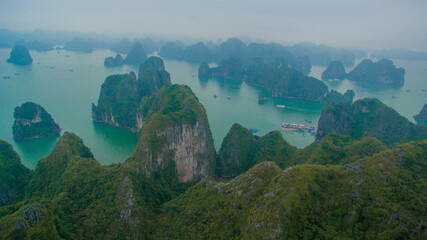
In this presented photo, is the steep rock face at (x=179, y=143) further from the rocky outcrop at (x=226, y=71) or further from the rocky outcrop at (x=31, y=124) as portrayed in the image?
the rocky outcrop at (x=226, y=71)

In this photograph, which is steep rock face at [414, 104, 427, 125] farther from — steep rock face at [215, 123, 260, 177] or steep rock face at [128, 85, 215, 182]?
steep rock face at [128, 85, 215, 182]

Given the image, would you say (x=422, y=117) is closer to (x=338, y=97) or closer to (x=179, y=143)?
(x=338, y=97)

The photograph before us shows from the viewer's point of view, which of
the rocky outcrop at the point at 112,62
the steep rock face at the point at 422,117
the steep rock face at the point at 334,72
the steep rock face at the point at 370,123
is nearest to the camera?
the steep rock face at the point at 370,123

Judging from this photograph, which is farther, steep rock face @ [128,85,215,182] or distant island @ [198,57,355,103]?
distant island @ [198,57,355,103]

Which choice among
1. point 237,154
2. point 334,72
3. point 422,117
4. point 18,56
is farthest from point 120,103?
point 334,72

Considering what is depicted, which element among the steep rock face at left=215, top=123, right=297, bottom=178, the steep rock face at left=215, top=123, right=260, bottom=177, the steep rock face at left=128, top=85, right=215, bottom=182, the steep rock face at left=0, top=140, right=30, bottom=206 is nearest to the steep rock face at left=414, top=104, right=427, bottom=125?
the steep rock face at left=215, top=123, right=297, bottom=178

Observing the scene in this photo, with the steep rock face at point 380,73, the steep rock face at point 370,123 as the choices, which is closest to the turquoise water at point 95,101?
the steep rock face at point 380,73

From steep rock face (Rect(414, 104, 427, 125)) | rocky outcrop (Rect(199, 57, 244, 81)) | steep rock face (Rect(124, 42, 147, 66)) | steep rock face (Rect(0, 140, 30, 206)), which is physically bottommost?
steep rock face (Rect(0, 140, 30, 206))
